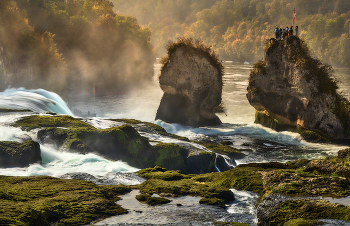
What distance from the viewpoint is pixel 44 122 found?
1004 inches

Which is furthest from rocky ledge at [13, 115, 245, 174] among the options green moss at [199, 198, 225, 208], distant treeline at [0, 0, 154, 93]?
distant treeline at [0, 0, 154, 93]

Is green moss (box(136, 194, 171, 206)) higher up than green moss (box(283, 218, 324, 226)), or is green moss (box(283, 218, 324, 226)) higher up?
green moss (box(283, 218, 324, 226))

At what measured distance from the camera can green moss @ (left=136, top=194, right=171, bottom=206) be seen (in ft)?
43.2

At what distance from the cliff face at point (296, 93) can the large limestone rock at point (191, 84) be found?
5118 millimetres

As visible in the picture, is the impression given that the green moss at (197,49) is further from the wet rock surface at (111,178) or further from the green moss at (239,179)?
the wet rock surface at (111,178)

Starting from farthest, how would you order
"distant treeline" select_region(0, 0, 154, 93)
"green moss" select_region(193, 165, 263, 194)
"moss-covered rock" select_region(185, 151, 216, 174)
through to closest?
"distant treeline" select_region(0, 0, 154, 93)
"moss-covered rock" select_region(185, 151, 216, 174)
"green moss" select_region(193, 165, 263, 194)

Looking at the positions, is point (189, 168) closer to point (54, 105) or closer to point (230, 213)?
point (230, 213)

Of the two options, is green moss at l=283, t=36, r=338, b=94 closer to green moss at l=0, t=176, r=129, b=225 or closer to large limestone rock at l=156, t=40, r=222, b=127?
large limestone rock at l=156, t=40, r=222, b=127

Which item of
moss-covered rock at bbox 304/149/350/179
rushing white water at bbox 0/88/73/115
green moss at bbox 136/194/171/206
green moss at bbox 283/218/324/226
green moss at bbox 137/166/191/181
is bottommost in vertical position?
green moss at bbox 137/166/191/181

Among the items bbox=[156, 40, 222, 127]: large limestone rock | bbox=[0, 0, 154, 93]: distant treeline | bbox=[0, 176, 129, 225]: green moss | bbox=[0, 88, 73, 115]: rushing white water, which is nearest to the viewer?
bbox=[0, 176, 129, 225]: green moss

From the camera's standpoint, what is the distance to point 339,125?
37.6 metres

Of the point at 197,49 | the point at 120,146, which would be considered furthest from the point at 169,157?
the point at 197,49

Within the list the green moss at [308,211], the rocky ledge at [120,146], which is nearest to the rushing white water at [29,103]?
the rocky ledge at [120,146]

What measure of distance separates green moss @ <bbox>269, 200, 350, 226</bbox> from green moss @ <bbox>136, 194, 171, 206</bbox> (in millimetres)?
4315
